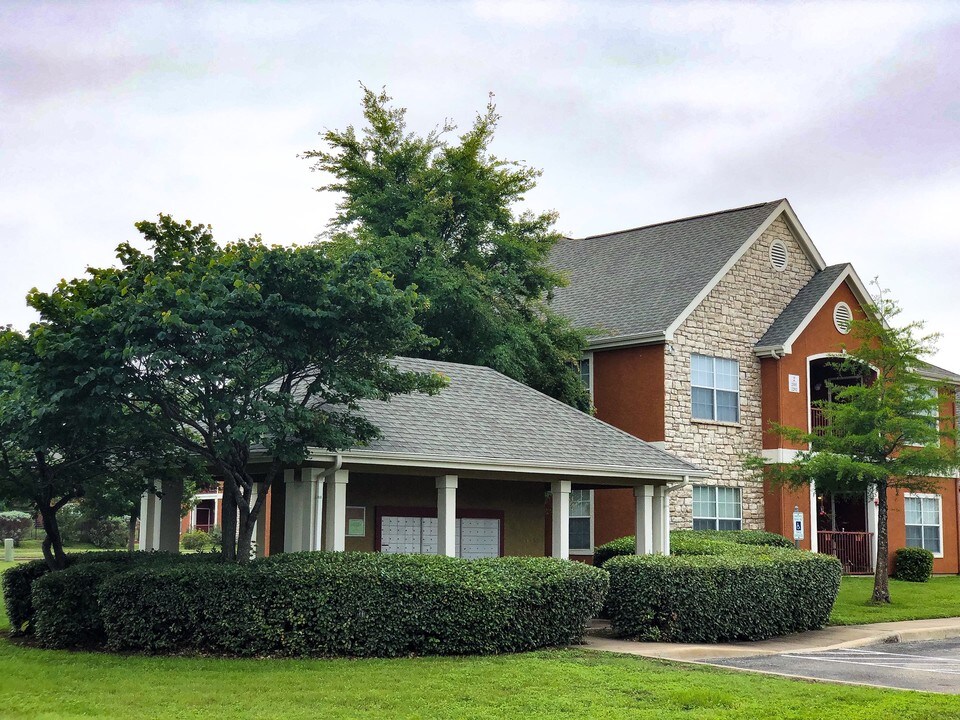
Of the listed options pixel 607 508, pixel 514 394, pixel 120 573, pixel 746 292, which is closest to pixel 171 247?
pixel 120 573

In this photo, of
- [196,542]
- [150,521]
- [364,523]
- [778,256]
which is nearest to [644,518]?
[364,523]

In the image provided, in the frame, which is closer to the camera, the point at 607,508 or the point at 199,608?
the point at 199,608

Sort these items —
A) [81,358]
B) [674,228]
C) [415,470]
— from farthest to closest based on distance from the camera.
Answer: [674,228], [415,470], [81,358]

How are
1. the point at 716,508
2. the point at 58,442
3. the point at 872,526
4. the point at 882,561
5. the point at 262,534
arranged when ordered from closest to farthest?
the point at 58,442 → the point at 262,534 → the point at 882,561 → the point at 716,508 → the point at 872,526

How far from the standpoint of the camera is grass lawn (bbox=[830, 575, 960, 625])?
74.3 ft

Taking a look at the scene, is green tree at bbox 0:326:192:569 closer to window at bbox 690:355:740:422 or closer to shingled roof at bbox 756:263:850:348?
window at bbox 690:355:740:422

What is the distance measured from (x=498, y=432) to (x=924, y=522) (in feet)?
65.2

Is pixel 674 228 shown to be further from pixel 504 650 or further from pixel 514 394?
pixel 504 650

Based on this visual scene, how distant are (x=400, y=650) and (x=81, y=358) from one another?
5847mm

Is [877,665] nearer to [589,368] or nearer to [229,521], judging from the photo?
[229,521]

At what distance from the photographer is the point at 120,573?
1631 centimetres

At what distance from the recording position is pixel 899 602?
25.3 meters

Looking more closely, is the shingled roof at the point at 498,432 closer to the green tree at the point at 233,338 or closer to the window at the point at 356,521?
the green tree at the point at 233,338

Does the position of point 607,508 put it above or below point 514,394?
below
